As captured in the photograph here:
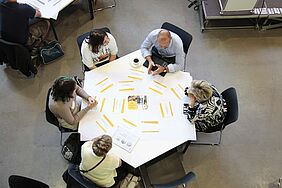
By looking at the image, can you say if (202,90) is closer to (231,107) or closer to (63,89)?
(231,107)

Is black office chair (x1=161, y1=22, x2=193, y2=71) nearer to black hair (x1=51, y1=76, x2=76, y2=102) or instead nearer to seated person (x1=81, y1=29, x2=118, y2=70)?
seated person (x1=81, y1=29, x2=118, y2=70)

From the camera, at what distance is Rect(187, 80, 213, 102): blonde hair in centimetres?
340

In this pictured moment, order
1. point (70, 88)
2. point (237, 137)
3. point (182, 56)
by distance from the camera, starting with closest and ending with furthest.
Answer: point (70, 88) → point (182, 56) → point (237, 137)

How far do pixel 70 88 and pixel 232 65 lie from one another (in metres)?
2.53

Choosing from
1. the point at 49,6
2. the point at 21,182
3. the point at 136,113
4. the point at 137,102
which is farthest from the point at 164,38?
the point at 21,182

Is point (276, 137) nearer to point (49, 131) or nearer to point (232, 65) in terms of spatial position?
point (232, 65)

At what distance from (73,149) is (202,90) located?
1518 millimetres

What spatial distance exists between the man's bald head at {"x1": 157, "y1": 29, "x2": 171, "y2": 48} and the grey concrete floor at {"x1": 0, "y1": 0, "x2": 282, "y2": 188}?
121cm

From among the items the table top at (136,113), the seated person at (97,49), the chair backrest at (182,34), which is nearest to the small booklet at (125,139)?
the table top at (136,113)

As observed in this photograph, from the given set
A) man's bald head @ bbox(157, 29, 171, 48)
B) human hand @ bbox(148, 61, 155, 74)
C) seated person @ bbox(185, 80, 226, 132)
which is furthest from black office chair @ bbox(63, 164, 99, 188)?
man's bald head @ bbox(157, 29, 171, 48)

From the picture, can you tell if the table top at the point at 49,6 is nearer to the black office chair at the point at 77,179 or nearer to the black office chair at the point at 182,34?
the black office chair at the point at 182,34

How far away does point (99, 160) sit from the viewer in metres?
3.15

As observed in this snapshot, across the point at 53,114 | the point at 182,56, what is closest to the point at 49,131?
the point at 53,114

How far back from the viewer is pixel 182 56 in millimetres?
3930
